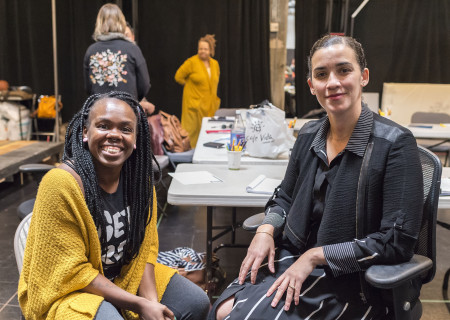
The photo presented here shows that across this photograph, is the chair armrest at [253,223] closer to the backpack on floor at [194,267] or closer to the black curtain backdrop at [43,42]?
the backpack on floor at [194,267]

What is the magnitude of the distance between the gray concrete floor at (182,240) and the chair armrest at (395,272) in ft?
4.01

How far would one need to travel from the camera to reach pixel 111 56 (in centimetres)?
349

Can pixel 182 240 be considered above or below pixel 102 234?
below

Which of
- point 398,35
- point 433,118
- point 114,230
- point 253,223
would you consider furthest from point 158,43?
point 114,230

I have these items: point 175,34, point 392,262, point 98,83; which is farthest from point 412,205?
point 175,34

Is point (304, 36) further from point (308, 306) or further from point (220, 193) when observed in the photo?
point (308, 306)

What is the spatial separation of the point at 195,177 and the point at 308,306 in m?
1.03

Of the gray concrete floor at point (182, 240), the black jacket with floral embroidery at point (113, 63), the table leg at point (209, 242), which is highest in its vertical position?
the black jacket with floral embroidery at point (113, 63)

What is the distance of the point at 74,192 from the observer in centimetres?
124

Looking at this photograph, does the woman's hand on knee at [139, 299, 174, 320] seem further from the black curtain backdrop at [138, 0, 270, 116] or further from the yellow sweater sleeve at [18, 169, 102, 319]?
the black curtain backdrop at [138, 0, 270, 116]

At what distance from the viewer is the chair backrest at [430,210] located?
1.34 meters

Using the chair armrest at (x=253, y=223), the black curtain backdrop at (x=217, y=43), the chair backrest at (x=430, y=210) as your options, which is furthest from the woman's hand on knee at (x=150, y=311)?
the black curtain backdrop at (x=217, y=43)

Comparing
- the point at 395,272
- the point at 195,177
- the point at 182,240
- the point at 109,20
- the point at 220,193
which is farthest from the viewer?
the point at 109,20

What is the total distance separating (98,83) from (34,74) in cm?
320
